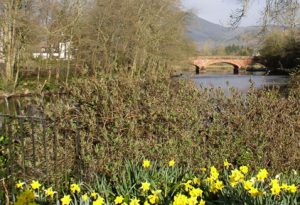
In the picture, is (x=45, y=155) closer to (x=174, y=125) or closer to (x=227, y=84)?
(x=174, y=125)

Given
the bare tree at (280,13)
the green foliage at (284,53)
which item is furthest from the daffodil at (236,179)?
the green foliage at (284,53)

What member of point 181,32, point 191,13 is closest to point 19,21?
point 181,32

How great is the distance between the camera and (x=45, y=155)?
4.91m

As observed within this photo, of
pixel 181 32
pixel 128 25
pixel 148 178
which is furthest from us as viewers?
pixel 181 32

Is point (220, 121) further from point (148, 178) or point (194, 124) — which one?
point (148, 178)

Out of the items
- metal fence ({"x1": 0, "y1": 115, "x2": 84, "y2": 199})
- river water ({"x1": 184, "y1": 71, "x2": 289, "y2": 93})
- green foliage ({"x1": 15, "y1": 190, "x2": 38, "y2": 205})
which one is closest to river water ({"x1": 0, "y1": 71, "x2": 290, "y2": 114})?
river water ({"x1": 184, "y1": 71, "x2": 289, "y2": 93})

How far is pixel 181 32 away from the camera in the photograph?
4178 cm

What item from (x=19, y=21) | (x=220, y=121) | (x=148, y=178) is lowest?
(x=148, y=178)

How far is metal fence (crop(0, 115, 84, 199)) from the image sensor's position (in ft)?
15.9

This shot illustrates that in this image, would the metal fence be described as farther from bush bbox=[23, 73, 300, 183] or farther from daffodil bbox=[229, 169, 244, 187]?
daffodil bbox=[229, 169, 244, 187]

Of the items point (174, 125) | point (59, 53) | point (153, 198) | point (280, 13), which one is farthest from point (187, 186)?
point (59, 53)

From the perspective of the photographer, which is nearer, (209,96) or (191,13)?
(209,96)

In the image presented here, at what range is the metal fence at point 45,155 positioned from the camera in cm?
486

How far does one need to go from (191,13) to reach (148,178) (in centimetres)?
4323
